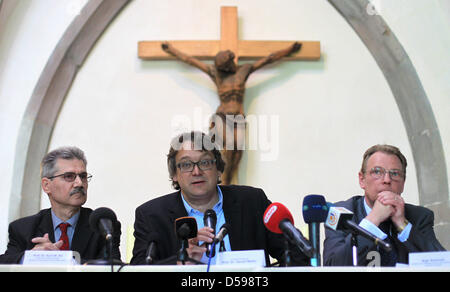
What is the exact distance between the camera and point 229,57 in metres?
5.32

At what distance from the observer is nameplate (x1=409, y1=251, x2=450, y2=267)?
2246 millimetres

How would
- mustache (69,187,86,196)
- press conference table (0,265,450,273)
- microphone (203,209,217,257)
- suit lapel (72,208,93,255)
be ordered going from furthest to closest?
mustache (69,187,86,196)
suit lapel (72,208,93,255)
microphone (203,209,217,257)
press conference table (0,265,450,273)

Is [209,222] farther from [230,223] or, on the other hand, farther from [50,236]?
[50,236]

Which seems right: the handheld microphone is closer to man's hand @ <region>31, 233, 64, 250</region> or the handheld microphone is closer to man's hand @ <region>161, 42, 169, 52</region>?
man's hand @ <region>31, 233, 64, 250</region>

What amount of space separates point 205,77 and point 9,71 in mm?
1956

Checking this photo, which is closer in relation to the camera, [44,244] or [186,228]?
[186,228]

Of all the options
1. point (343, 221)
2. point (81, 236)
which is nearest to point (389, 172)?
point (343, 221)

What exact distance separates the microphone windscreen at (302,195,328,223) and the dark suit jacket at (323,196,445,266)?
0.38 metres

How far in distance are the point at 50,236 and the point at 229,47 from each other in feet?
9.83

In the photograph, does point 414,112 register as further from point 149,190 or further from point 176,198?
point 176,198

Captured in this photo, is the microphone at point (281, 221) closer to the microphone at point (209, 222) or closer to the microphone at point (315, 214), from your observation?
the microphone at point (315, 214)

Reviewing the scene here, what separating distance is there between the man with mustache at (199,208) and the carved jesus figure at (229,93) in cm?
207

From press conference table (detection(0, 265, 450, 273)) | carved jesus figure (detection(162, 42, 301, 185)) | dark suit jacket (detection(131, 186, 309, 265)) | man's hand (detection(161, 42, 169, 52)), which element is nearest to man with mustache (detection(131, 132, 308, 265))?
dark suit jacket (detection(131, 186, 309, 265))
